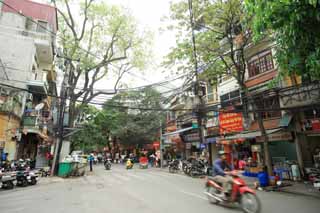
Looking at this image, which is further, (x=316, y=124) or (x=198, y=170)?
(x=198, y=170)

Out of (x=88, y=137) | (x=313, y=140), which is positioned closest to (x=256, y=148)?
(x=313, y=140)

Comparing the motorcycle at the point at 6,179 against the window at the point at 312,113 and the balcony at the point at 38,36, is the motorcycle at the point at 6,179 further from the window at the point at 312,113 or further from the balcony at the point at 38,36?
the window at the point at 312,113

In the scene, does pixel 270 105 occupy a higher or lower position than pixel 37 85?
lower

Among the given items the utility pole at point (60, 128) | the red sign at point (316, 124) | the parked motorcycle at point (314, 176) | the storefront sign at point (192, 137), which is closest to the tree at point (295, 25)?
the parked motorcycle at point (314, 176)

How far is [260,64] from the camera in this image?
47.2 ft

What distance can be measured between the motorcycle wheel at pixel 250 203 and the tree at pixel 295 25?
3459mm

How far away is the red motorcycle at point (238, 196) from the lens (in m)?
5.13

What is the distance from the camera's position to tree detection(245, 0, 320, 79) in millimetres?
4601

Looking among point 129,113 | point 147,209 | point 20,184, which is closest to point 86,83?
point 20,184

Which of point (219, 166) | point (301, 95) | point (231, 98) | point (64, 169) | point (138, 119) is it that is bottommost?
point (64, 169)

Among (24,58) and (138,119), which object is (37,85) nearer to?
(24,58)

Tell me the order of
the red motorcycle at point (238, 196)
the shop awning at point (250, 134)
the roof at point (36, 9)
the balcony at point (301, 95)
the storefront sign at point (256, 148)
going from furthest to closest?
the roof at point (36, 9), the storefront sign at point (256, 148), the shop awning at point (250, 134), the balcony at point (301, 95), the red motorcycle at point (238, 196)

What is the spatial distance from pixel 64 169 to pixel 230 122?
12.6m

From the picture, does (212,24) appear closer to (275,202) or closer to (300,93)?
(300,93)
